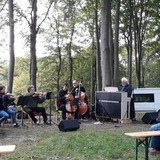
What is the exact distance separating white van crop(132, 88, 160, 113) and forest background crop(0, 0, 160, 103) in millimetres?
1501

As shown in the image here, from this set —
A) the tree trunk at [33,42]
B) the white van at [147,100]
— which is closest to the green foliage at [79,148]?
the white van at [147,100]

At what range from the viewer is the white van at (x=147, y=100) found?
617 inches

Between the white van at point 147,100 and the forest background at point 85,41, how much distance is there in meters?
1.50

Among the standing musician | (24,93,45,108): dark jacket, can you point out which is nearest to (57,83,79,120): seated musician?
the standing musician

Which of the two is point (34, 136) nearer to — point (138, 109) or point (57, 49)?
point (138, 109)

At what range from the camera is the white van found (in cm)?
1568

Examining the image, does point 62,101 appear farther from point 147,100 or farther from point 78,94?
point 147,100

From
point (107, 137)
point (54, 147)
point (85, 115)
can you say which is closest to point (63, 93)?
point (85, 115)

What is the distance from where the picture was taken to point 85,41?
90.0 ft

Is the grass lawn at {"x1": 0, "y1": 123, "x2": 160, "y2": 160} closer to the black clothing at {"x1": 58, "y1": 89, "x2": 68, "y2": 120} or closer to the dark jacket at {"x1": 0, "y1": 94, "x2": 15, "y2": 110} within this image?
the dark jacket at {"x1": 0, "y1": 94, "x2": 15, "y2": 110}

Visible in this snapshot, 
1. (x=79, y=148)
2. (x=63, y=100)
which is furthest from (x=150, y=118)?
(x=79, y=148)

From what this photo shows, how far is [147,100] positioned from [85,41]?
502 inches

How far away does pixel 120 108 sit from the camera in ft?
36.5

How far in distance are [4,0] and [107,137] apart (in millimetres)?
12714
